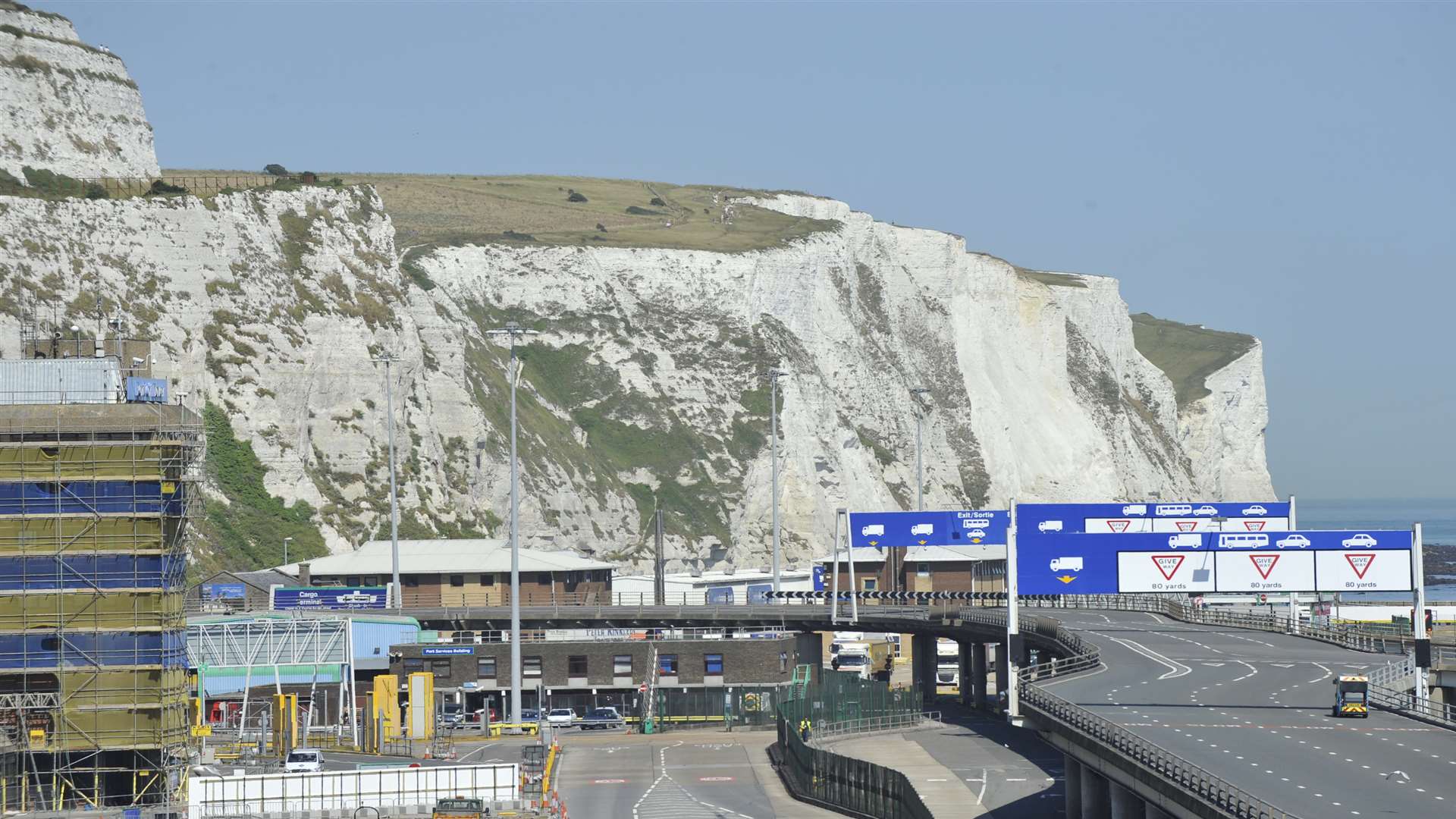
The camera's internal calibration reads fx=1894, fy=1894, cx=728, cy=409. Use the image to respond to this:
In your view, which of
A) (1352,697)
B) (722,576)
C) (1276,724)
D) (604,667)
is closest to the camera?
(1276,724)

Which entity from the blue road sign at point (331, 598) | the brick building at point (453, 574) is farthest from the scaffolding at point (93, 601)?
the brick building at point (453, 574)

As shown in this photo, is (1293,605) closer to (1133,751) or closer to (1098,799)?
(1098,799)

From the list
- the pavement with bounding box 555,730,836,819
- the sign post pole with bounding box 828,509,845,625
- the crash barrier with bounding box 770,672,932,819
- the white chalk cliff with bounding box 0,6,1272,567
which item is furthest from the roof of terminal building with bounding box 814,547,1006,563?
the pavement with bounding box 555,730,836,819

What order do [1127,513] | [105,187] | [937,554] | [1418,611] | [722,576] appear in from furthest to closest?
[722,576]
[937,554]
[105,187]
[1127,513]
[1418,611]

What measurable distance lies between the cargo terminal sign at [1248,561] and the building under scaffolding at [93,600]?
23836 mm

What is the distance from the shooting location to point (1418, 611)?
163 feet

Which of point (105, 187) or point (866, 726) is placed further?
point (105, 187)

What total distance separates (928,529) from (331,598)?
30969mm

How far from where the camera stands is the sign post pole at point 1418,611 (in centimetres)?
4859

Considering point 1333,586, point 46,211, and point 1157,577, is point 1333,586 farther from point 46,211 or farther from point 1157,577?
point 46,211

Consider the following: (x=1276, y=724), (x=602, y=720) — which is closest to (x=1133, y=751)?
(x=1276, y=724)

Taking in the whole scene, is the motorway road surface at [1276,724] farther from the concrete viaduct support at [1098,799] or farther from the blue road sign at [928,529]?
the blue road sign at [928,529]

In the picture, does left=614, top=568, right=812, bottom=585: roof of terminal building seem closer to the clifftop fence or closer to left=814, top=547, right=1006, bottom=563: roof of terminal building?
left=814, top=547, right=1006, bottom=563: roof of terminal building

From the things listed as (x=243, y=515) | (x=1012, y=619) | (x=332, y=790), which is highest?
(x=243, y=515)
